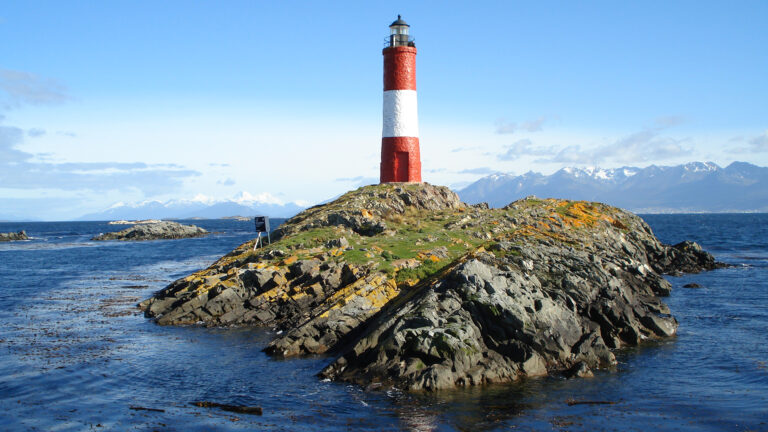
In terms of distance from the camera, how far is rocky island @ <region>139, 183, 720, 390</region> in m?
20.1

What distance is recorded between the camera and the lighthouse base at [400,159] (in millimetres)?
46219

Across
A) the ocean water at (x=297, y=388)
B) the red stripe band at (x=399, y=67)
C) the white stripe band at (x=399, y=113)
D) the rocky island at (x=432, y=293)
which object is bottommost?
the ocean water at (x=297, y=388)

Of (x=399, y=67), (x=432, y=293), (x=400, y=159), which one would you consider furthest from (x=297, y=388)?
(x=399, y=67)

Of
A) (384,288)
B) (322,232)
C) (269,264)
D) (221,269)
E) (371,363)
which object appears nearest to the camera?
Result: (371,363)

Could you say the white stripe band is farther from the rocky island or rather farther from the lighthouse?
the rocky island

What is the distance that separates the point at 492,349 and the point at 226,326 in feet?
43.5

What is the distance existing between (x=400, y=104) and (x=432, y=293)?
25385mm

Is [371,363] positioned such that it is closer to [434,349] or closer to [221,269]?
[434,349]

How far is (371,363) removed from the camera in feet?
65.5

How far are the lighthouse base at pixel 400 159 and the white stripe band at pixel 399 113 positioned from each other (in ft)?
1.76

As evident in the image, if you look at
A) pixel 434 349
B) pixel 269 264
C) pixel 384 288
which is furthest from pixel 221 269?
pixel 434 349

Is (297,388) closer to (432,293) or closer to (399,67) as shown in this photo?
(432,293)

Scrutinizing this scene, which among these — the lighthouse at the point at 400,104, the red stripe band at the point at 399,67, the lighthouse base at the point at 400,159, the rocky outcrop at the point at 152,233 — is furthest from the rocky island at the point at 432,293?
the rocky outcrop at the point at 152,233

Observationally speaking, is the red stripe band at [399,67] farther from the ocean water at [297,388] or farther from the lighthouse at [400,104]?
the ocean water at [297,388]
